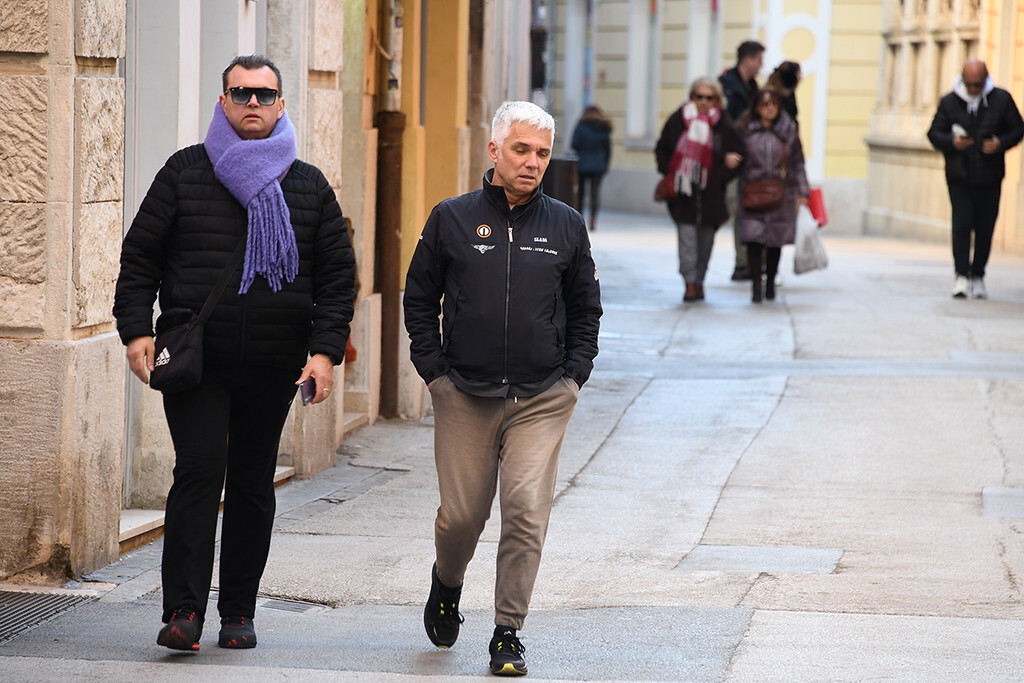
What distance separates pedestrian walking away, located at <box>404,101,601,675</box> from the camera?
5098mm

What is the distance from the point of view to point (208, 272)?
5168mm

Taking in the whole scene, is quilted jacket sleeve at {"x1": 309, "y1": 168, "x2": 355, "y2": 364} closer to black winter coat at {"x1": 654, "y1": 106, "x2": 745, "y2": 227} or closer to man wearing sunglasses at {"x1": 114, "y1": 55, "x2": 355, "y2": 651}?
man wearing sunglasses at {"x1": 114, "y1": 55, "x2": 355, "y2": 651}

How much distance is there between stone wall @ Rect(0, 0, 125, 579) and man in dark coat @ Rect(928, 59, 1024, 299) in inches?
437

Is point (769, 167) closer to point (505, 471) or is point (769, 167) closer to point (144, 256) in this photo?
point (505, 471)

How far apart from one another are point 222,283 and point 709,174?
427 inches

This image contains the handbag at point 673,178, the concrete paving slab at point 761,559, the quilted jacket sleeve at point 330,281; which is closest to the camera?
the quilted jacket sleeve at point 330,281

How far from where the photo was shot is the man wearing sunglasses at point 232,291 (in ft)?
16.9

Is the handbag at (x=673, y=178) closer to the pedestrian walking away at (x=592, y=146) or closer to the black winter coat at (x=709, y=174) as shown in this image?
the black winter coat at (x=709, y=174)

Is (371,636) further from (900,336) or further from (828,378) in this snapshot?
(900,336)

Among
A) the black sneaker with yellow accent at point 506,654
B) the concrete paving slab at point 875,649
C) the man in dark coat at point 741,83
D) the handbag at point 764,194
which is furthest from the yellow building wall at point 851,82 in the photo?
the black sneaker with yellow accent at point 506,654

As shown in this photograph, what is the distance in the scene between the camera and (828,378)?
1162 centimetres

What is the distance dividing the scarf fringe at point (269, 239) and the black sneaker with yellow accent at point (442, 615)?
105 centimetres

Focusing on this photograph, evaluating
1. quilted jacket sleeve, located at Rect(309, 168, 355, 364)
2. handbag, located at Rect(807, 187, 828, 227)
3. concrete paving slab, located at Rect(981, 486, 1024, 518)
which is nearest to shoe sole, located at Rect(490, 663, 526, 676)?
quilted jacket sleeve, located at Rect(309, 168, 355, 364)

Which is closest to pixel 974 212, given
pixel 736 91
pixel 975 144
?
pixel 975 144
